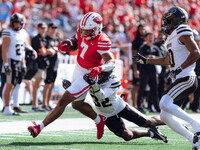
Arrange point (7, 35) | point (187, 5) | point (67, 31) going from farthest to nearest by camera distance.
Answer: point (187, 5) < point (67, 31) < point (7, 35)

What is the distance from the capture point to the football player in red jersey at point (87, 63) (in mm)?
5637

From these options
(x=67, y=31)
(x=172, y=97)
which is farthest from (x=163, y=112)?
(x=67, y=31)

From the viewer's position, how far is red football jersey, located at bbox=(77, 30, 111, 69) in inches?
232

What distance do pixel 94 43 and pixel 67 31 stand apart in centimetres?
1294

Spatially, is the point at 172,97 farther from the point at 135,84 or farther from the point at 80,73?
the point at 135,84

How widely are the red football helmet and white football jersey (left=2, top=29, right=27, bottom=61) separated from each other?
4.16m

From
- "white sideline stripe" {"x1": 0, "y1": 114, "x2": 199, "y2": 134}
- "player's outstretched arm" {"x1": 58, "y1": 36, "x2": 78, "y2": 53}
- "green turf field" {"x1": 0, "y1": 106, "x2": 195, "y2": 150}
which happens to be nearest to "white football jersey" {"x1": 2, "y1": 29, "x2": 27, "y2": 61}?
"white sideline stripe" {"x1": 0, "y1": 114, "x2": 199, "y2": 134}

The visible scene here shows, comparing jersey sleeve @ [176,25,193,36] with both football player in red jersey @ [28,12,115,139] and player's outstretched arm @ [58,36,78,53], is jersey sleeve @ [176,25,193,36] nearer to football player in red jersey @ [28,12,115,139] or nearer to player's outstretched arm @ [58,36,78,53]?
football player in red jersey @ [28,12,115,139]

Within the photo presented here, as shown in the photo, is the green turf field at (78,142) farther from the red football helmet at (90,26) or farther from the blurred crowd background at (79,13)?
the blurred crowd background at (79,13)

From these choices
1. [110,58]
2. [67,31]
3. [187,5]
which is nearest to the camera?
[110,58]

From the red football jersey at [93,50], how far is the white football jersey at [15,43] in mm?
→ 3985

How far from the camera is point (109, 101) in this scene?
19.2 ft

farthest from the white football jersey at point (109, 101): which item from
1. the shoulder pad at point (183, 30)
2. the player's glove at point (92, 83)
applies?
the shoulder pad at point (183, 30)

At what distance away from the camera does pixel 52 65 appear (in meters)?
11.5
